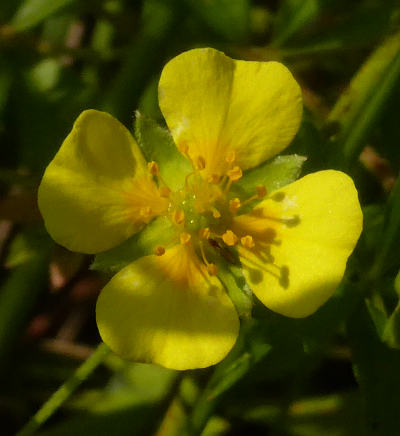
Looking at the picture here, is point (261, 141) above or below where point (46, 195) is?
below

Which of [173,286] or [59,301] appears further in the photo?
[59,301]

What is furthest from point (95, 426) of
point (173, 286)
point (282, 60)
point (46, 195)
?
→ point (282, 60)

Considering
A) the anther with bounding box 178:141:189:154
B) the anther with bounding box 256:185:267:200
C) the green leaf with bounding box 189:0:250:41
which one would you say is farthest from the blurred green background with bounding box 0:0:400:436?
the anther with bounding box 178:141:189:154

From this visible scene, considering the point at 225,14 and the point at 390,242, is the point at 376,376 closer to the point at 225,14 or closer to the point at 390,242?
the point at 390,242

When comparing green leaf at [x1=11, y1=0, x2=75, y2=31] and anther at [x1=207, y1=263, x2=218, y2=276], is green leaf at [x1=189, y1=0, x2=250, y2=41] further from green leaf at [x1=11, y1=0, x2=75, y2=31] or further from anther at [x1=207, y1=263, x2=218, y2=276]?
anther at [x1=207, y1=263, x2=218, y2=276]

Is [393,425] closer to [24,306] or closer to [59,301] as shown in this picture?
[24,306]

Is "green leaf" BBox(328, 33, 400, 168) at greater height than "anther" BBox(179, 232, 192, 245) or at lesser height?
lesser
